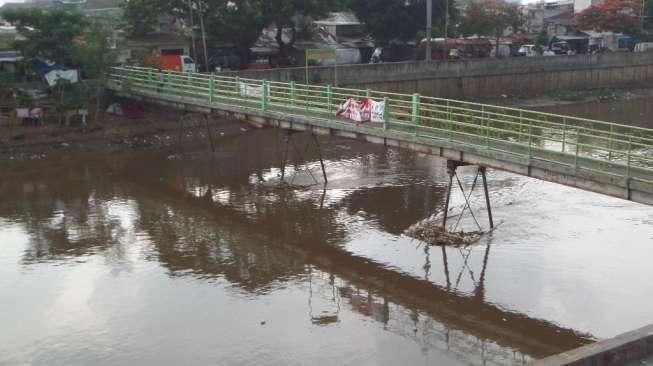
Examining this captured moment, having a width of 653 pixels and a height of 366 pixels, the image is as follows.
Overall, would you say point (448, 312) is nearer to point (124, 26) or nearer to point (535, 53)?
point (124, 26)

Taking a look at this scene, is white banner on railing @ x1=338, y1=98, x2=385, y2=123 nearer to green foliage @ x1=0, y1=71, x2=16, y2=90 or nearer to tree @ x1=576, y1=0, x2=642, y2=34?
green foliage @ x1=0, y1=71, x2=16, y2=90

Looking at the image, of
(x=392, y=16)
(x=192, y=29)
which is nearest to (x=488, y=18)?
(x=392, y=16)

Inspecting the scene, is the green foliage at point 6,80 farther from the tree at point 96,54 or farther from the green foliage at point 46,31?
the tree at point 96,54

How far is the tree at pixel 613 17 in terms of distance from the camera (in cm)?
5997

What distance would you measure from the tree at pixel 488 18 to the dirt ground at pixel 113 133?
→ 2532cm

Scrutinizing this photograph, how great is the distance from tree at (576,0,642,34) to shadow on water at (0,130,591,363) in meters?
37.2

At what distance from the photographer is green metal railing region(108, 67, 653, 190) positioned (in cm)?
1541

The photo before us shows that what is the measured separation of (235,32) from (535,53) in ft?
94.9

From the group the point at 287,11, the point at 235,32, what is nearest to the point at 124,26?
the point at 235,32

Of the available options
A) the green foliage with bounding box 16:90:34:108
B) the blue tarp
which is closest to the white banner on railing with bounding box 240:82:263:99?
the blue tarp

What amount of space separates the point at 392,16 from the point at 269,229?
1199 inches

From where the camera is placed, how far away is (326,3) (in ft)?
137

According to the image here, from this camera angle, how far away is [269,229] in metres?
20.3

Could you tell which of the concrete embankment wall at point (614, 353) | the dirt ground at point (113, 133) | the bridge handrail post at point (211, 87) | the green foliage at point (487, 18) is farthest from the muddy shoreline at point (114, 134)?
the concrete embankment wall at point (614, 353)
